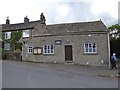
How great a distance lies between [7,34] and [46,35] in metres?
15.6

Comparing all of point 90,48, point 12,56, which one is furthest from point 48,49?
point 12,56

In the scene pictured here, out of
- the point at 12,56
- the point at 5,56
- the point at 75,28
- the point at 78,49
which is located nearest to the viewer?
the point at 78,49

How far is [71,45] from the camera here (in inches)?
1173

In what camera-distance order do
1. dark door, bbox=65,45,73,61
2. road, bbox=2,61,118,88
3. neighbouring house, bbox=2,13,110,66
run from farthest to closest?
dark door, bbox=65,45,73,61 < neighbouring house, bbox=2,13,110,66 < road, bbox=2,61,118,88

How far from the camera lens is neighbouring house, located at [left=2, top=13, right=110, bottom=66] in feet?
93.1

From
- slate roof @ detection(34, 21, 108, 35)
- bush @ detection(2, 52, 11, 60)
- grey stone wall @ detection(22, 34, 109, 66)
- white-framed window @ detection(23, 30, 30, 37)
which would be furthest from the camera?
white-framed window @ detection(23, 30, 30, 37)

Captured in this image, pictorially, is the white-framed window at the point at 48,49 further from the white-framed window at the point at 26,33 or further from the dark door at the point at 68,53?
the white-framed window at the point at 26,33

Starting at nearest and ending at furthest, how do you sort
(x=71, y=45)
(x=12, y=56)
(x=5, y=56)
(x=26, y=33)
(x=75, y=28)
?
(x=71, y=45) < (x=75, y=28) < (x=12, y=56) < (x=5, y=56) < (x=26, y=33)

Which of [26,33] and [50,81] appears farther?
[26,33]

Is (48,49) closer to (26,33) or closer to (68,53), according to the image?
(68,53)

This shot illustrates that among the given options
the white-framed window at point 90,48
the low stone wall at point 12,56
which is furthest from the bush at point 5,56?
the white-framed window at point 90,48

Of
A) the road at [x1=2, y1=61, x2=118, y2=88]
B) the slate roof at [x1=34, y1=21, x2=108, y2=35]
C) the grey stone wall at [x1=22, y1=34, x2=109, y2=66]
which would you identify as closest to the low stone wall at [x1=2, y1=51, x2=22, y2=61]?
the grey stone wall at [x1=22, y1=34, x2=109, y2=66]

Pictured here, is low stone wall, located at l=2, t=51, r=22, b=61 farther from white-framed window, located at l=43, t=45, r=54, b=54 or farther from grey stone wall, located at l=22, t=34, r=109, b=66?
white-framed window, located at l=43, t=45, r=54, b=54

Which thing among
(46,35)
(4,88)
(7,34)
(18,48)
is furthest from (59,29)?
(4,88)
